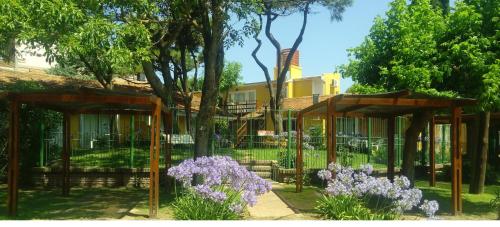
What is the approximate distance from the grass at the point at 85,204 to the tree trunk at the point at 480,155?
25.2 feet

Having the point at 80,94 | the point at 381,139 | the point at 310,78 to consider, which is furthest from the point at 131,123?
the point at 310,78

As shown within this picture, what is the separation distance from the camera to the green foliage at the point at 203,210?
8.33 m

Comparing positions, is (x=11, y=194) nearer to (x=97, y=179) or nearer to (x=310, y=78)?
(x=97, y=179)

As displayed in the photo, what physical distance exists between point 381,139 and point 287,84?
29.9m

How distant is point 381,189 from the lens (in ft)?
27.7

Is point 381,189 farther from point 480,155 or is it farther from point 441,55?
point 480,155

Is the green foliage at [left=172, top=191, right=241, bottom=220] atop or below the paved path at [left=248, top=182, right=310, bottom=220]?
atop

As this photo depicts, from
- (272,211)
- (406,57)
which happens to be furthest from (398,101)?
(272,211)

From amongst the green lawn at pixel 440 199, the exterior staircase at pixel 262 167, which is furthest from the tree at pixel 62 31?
→ the exterior staircase at pixel 262 167

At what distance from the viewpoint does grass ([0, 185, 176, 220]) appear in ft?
33.0

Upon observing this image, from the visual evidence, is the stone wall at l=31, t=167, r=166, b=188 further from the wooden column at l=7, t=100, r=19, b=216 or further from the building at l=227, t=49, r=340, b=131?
the building at l=227, t=49, r=340, b=131

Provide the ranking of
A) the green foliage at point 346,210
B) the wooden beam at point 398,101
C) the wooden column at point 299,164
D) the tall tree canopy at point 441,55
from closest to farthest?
1. the green foliage at point 346,210
2. the wooden beam at point 398,101
3. the tall tree canopy at point 441,55
4. the wooden column at point 299,164

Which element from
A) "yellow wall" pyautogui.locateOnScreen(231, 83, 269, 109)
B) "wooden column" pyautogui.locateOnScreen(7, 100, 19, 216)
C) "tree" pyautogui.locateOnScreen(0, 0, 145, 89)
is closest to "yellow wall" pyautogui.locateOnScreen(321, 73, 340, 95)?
"yellow wall" pyautogui.locateOnScreen(231, 83, 269, 109)

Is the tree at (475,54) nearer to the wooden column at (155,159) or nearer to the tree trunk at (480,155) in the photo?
the tree trunk at (480,155)
